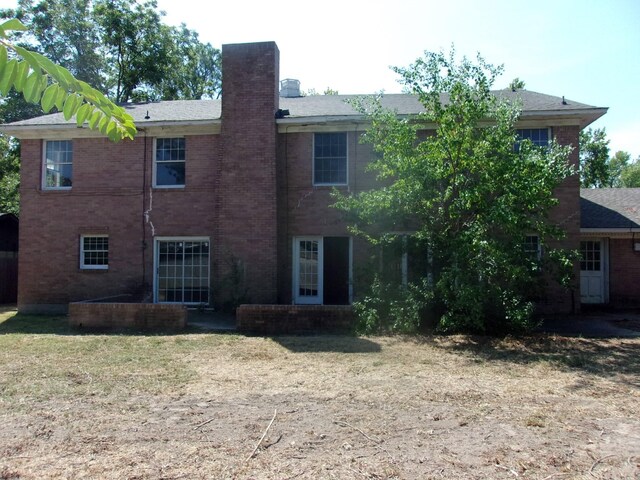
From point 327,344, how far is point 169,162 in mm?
8521

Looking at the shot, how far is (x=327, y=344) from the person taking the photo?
990 centimetres

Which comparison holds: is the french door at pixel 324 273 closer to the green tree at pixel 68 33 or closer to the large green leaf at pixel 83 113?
the large green leaf at pixel 83 113

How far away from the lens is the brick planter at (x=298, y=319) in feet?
37.0

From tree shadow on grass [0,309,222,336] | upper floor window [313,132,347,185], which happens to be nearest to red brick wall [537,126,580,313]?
upper floor window [313,132,347,185]

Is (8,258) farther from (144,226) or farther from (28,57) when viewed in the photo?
(28,57)

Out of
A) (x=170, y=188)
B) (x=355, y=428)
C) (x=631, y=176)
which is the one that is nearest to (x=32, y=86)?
(x=355, y=428)

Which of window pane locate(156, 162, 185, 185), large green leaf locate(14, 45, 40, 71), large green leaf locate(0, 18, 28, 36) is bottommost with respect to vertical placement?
large green leaf locate(14, 45, 40, 71)

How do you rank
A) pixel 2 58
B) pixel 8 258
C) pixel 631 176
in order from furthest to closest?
1. pixel 631 176
2. pixel 8 258
3. pixel 2 58

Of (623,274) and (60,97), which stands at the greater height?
(60,97)

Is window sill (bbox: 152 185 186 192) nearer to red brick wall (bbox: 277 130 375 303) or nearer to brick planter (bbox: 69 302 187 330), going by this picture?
red brick wall (bbox: 277 130 375 303)

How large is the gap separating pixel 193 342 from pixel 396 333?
14.0 feet

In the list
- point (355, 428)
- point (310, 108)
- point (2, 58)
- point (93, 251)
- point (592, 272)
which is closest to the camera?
point (2, 58)

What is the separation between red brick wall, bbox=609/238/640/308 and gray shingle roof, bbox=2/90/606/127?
15.7ft

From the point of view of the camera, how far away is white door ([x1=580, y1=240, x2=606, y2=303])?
53.5 feet
